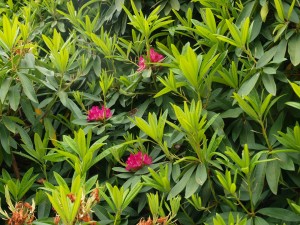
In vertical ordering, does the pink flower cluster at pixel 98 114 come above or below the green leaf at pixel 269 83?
below

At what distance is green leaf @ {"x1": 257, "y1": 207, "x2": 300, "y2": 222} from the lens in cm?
149

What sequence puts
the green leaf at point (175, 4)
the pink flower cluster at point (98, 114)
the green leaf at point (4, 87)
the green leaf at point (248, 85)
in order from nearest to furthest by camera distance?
the green leaf at point (248, 85), the green leaf at point (4, 87), the pink flower cluster at point (98, 114), the green leaf at point (175, 4)

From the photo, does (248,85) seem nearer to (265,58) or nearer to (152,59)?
(265,58)

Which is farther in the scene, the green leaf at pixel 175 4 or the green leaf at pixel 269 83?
the green leaf at pixel 175 4

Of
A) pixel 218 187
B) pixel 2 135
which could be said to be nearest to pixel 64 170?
pixel 2 135

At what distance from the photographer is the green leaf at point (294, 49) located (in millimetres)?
1660

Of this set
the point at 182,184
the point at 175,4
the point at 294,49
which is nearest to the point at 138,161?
the point at 182,184

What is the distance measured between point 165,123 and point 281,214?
57 cm

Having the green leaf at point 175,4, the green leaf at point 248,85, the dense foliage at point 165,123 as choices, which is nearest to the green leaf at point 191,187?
the dense foliage at point 165,123

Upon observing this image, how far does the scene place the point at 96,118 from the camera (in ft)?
6.23

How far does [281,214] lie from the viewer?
1.51 metres

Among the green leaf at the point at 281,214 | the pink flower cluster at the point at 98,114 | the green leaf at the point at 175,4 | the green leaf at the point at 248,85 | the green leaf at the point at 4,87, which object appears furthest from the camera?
the green leaf at the point at 175,4

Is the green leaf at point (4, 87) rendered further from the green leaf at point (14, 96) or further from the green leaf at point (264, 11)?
the green leaf at point (264, 11)

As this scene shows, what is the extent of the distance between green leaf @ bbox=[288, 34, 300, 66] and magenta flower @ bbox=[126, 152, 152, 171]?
60 centimetres
